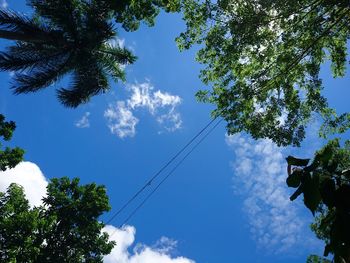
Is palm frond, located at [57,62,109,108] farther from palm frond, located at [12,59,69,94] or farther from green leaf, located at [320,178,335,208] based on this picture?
green leaf, located at [320,178,335,208]

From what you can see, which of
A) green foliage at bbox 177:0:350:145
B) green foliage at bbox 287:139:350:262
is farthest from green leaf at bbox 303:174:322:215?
green foliage at bbox 177:0:350:145

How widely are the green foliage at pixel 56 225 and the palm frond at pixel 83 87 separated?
25.3 feet

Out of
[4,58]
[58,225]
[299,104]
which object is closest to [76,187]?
[58,225]

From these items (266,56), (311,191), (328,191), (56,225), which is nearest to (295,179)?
(311,191)

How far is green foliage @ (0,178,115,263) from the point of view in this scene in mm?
19828

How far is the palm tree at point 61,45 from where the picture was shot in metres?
14.9

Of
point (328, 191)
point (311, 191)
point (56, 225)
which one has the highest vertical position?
point (56, 225)

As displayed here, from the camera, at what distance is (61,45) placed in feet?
51.3

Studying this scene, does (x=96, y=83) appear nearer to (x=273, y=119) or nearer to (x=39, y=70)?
(x=39, y=70)

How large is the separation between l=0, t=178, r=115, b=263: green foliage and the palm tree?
8.27 m

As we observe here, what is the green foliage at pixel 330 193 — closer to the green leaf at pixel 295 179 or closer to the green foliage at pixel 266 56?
the green leaf at pixel 295 179

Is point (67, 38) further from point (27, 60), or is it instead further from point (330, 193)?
point (330, 193)

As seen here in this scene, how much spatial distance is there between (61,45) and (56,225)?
12.0 m

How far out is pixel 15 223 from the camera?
65.9 feet
